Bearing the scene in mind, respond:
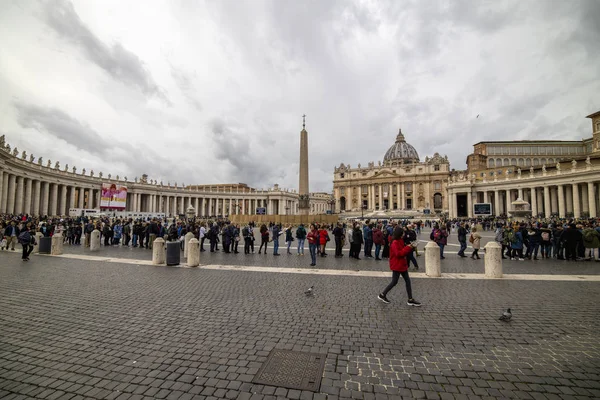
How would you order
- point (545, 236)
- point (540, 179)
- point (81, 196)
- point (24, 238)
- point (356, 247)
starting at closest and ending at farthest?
point (24, 238) → point (545, 236) → point (356, 247) → point (540, 179) → point (81, 196)

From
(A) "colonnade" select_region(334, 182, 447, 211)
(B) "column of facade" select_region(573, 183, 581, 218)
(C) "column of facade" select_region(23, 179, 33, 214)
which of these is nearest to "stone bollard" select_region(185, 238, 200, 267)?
(C) "column of facade" select_region(23, 179, 33, 214)

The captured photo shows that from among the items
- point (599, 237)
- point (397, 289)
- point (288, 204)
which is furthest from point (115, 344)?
point (288, 204)

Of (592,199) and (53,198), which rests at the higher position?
(53,198)

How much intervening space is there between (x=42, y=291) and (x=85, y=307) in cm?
218

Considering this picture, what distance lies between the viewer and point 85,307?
226 inches

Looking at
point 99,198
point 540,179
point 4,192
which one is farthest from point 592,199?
point 99,198

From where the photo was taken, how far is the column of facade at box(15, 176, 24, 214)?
4144 centimetres

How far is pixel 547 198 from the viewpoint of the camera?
44406 mm

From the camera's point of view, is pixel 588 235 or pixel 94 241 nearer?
pixel 588 235

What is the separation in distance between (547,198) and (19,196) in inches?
3157

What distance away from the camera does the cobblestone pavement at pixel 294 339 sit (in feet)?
10.1

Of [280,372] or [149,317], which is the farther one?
[149,317]

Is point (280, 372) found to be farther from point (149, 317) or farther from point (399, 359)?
point (149, 317)

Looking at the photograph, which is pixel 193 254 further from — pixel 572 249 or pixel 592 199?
pixel 592 199
